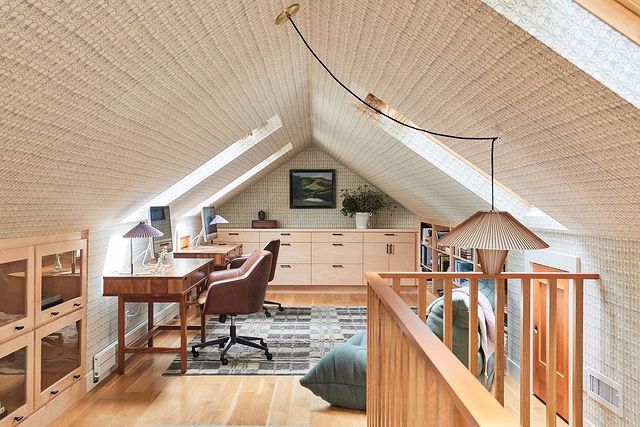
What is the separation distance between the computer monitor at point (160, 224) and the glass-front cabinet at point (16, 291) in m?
1.64

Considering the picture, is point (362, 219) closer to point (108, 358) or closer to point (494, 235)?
point (108, 358)

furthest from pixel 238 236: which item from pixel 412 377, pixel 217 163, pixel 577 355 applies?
pixel 412 377

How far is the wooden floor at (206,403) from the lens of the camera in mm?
2938

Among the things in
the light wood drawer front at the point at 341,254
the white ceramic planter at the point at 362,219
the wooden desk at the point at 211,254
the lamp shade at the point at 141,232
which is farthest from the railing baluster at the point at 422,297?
the white ceramic planter at the point at 362,219

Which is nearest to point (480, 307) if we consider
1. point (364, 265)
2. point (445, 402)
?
point (445, 402)

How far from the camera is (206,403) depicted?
318cm

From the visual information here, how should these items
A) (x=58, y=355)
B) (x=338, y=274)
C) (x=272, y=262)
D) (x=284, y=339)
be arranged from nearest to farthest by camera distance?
(x=58, y=355) → (x=284, y=339) → (x=272, y=262) → (x=338, y=274)

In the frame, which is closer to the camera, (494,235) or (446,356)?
(446,356)

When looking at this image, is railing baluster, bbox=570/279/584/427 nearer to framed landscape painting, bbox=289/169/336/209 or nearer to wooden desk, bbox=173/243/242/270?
wooden desk, bbox=173/243/242/270

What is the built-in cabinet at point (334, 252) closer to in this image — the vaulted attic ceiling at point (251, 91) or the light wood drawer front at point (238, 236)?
the light wood drawer front at point (238, 236)

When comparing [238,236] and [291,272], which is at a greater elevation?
[238,236]

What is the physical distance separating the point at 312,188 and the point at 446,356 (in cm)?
660

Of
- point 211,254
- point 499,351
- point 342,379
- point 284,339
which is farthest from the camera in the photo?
point 211,254

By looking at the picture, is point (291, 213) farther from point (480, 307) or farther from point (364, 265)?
point (480, 307)
